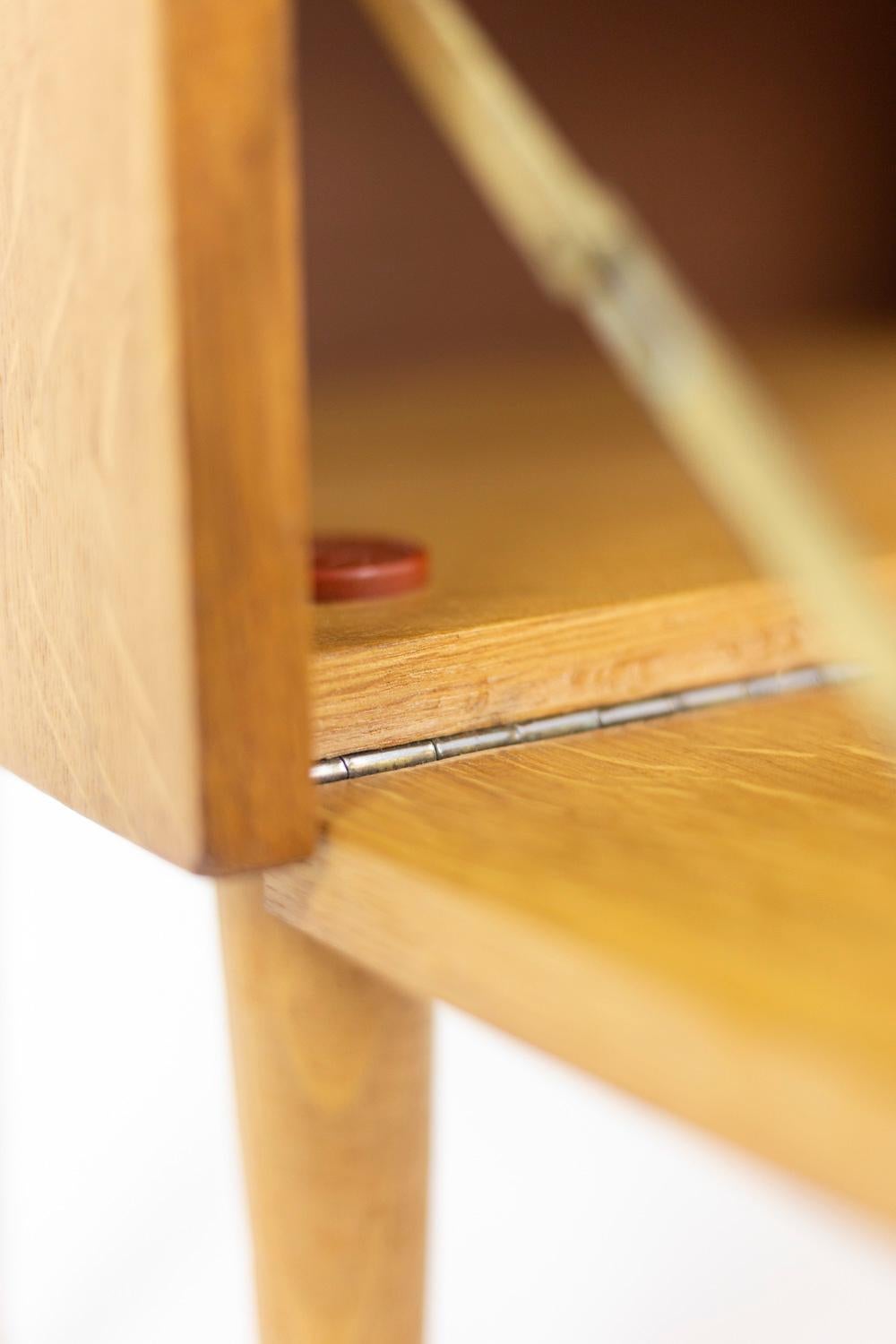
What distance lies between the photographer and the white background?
28.5 inches

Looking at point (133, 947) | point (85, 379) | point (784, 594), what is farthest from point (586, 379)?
point (85, 379)

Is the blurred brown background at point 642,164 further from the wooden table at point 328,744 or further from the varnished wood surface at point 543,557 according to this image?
the wooden table at point 328,744

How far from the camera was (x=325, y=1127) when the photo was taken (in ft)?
1.03

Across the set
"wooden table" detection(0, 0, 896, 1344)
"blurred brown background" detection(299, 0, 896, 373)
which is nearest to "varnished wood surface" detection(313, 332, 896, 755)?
"wooden table" detection(0, 0, 896, 1344)

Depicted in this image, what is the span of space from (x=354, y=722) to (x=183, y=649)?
0.22 feet

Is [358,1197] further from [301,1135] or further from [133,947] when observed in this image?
[133,947]

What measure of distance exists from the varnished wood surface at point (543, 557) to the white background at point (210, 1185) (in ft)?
0.79

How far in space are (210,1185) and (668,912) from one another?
2.02ft

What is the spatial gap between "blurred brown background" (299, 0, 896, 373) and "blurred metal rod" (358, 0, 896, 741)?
74 cm

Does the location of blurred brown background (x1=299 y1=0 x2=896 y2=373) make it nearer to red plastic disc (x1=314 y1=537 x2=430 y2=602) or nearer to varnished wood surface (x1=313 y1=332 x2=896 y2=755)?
varnished wood surface (x1=313 y1=332 x2=896 y2=755)

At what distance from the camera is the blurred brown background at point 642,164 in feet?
3.12

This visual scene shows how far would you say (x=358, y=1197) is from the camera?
1.05 feet

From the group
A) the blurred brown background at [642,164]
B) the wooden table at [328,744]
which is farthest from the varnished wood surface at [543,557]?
the blurred brown background at [642,164]

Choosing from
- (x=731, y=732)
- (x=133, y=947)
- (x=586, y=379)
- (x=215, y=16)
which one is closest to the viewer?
(x=215, y=16)
